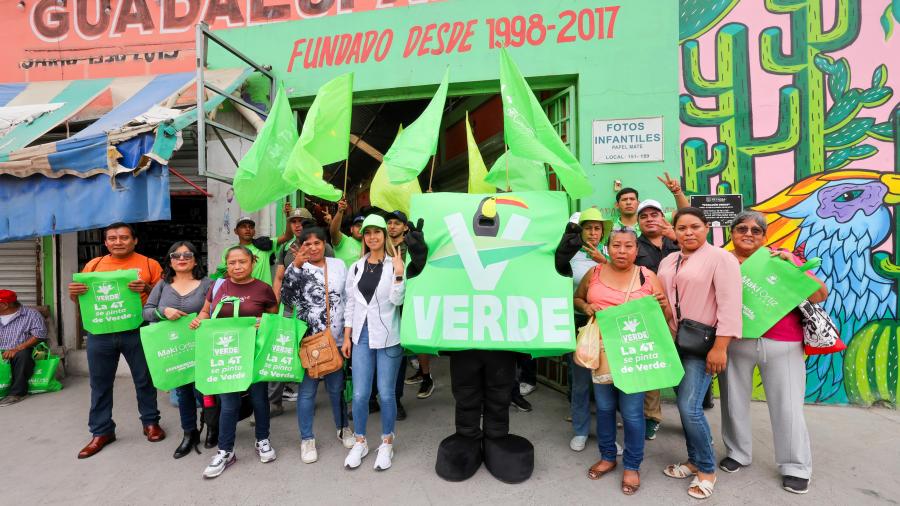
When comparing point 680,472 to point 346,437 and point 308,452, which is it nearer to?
point 346,437

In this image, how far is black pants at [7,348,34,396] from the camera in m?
4.91

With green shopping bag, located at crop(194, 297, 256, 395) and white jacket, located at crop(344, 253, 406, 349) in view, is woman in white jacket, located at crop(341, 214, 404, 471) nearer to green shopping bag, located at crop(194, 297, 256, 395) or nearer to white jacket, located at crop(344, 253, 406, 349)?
white jacket, located at crop(344, 253, 406, 349)

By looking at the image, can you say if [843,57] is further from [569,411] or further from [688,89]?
[569,411]

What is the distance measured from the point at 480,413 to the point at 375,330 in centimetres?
99

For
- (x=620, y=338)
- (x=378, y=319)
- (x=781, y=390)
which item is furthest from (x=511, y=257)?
(x=781, y=390)

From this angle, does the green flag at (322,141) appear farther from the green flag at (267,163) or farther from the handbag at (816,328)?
the handbag at (816,328)

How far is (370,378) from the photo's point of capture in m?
3.27

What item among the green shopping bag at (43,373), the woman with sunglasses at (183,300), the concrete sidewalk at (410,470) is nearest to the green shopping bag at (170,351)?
the woman with sunglasses at (183,300)

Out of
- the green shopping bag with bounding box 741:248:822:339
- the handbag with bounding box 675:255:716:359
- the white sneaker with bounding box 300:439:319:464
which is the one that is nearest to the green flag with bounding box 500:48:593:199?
the handbag with bounding box 675:255:716:359

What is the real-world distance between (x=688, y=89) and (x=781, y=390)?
10.5 ft

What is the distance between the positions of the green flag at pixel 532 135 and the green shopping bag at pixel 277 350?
7.07 feet

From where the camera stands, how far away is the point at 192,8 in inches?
225

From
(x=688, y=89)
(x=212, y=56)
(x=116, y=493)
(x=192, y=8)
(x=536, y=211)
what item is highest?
(x=192, y=8)

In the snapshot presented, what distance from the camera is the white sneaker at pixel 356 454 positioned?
10.3 feet
